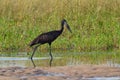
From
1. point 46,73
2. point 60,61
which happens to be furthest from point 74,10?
point 46,73

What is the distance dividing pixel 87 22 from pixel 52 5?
7.86ft

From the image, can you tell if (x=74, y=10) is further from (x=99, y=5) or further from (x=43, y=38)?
(x=43, y=38)

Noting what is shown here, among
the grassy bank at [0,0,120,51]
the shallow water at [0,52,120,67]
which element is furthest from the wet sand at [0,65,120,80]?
the grassy bank at [0,0,120,51]

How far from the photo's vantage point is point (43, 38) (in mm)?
13773

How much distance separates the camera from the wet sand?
387 inches

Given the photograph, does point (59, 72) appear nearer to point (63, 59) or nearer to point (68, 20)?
point (63, 59)

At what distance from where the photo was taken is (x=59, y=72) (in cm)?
1046

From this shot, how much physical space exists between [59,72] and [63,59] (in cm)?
220

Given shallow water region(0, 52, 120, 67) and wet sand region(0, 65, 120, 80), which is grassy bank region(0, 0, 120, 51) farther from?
wet sand region(0, 65, 120, 80)

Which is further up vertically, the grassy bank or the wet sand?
the grassy bank

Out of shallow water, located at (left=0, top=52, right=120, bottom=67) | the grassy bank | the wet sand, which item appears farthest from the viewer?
the grassy bank

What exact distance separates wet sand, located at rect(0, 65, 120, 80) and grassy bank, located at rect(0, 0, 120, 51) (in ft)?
12.1

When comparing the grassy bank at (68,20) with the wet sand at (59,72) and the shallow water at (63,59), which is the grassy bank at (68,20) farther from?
the wet sand at (59,72)

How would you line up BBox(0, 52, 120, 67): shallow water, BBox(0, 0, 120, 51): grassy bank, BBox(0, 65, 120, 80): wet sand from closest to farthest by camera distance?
BBox(0, 65, 120, 80): wet sand
BBox(0, 52, 120, 67): shallow water
BBox(0, 0, 120, 51): grassy bank
